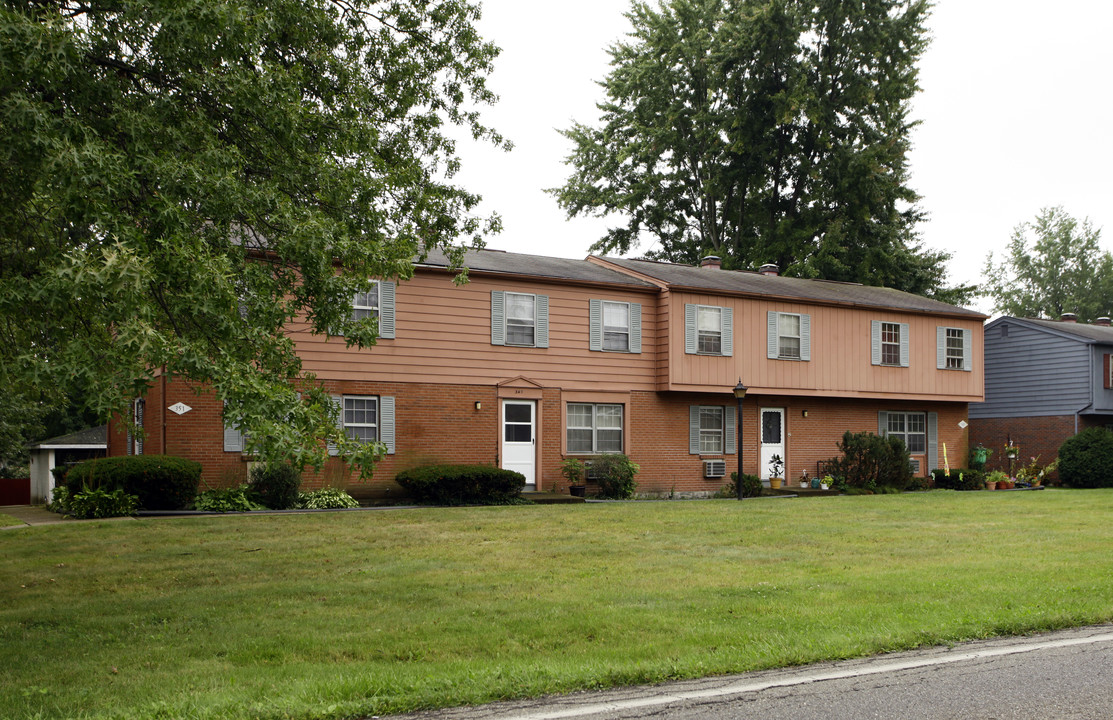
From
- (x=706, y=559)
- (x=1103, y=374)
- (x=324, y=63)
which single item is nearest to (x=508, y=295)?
(x=324, y=63)

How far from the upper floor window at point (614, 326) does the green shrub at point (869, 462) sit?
6.00 metres

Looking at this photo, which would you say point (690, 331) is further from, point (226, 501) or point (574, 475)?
point (226, 501)

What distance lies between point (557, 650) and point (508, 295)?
1536 centimetres

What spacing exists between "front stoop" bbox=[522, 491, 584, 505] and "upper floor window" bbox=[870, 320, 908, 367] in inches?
398

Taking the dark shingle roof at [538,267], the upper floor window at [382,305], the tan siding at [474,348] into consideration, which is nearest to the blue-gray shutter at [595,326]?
the tan siding at [474,348]

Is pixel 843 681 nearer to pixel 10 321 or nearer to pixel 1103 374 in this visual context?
Result: pixel 10 321

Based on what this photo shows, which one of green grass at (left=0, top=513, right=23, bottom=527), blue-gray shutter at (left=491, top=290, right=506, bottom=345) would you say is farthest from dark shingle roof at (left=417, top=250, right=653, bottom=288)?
green grass at (left=0, top=513, right=23, bottom=527)

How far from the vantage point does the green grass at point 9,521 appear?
1569 centimetres

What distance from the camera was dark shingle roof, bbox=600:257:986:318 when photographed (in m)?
24.4

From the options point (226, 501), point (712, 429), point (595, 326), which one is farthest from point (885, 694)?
point (712, 429)

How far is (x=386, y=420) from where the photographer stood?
2022 centimetres

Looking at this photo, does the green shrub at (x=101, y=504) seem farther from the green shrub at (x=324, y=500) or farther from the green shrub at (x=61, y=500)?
the green shrub at (x=324, y=500)

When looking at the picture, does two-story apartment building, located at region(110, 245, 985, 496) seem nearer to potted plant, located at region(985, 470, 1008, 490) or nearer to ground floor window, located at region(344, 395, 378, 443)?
ground floor window, located at region(344, 395, 378, 443)

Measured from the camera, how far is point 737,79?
38.0 meters
